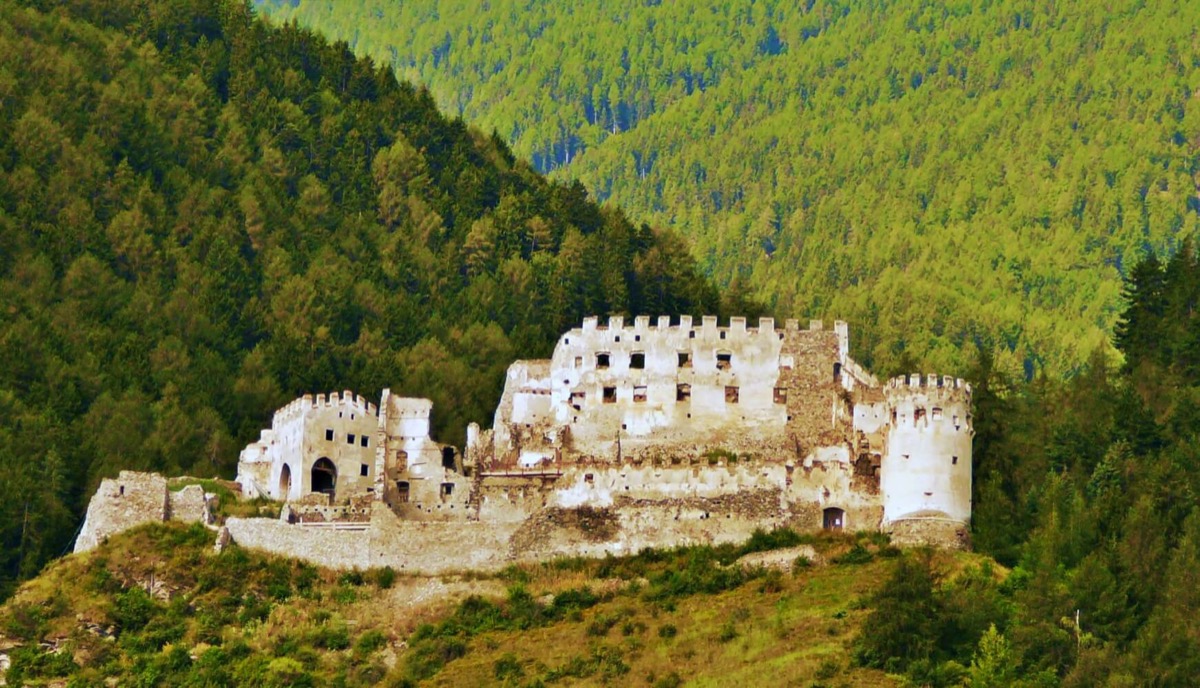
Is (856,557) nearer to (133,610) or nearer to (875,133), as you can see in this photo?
(133,610)

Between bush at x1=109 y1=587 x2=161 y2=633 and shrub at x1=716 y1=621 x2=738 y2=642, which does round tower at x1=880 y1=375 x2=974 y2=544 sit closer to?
shrub at x1=716 y1=621 x2=738 y2=642

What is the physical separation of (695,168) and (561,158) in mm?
10562

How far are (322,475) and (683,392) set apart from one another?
12945mm

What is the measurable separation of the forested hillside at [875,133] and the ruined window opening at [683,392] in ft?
101

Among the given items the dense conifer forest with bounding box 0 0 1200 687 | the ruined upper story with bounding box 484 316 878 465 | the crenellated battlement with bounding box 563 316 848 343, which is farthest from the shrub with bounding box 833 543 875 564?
the crenellated battlement with bounding box 563 316 848 343

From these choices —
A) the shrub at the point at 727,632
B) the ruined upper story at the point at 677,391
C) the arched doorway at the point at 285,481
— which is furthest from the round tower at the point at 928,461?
the arched doorway at the point at 285,481

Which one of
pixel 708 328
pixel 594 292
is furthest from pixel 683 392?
pixel 594 292

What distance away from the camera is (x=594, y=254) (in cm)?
12012

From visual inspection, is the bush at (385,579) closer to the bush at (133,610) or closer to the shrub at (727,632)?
the bush at (133,610)

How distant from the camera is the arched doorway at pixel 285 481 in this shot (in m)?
90.9

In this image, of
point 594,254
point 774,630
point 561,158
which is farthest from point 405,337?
point 561,158

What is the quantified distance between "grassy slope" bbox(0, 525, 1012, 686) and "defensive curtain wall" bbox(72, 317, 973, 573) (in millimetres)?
1348

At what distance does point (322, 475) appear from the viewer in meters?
90.3

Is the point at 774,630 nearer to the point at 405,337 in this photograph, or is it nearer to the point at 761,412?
the point at 761,412
